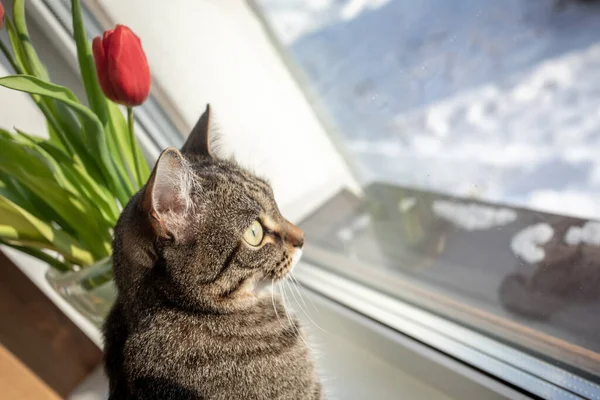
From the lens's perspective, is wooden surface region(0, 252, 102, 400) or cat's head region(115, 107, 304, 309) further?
wooden surface region(0, 252, 102, 400)

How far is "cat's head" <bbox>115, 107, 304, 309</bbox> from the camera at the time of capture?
506mm

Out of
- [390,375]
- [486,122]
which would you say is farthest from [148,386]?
[486,122]

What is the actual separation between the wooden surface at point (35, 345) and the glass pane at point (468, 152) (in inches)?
21.8

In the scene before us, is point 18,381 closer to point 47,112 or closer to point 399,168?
point 47,112

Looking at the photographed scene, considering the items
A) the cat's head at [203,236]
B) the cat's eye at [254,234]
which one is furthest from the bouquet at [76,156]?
the cat's eye at [254,234]

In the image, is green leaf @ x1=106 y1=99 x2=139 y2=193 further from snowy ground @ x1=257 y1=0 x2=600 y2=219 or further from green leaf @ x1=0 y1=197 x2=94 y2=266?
snowy ground @ x1=257 y1=0 x2=600 y2=219

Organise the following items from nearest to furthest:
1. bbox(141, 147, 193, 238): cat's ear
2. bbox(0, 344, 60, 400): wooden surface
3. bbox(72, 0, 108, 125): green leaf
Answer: bbox(141, 147, 193, 238): cat's ear, bbox(72, 0, 108, 125): green leaf, bbox(0, 344, 60, 400): wooden surface

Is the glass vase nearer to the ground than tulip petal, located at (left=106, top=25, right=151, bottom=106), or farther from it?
nearer to the ground

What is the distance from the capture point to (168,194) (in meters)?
0.50

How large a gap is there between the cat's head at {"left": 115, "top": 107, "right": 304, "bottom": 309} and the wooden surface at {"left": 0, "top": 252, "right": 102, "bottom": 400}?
0.39m

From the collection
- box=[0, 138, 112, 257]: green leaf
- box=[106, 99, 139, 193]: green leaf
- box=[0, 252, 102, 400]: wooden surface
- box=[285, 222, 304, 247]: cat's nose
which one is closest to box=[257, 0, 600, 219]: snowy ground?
box=[285, 222, 304, 247]: cat's nose

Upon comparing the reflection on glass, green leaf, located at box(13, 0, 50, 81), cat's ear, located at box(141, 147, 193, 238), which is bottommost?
the reflection on glass

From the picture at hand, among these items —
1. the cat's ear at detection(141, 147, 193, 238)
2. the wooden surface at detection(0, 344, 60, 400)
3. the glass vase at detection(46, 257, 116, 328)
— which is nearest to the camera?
the cat's ear at detection(141, 147, 193, 238)

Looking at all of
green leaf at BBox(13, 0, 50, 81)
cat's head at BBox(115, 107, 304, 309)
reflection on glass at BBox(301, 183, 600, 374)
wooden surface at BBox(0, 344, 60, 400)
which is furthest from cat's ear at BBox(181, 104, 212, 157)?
wooden surface at BBox(0, 344, 60, 400)
